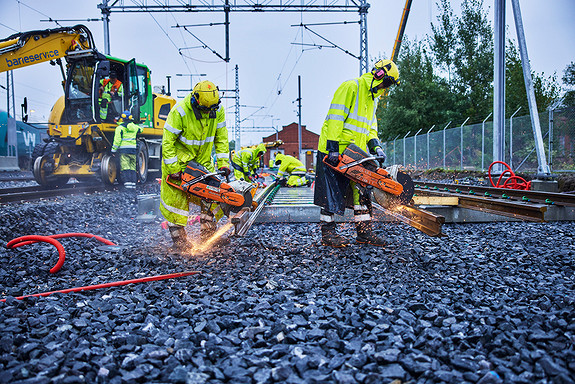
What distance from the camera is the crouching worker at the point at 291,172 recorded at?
11867mm

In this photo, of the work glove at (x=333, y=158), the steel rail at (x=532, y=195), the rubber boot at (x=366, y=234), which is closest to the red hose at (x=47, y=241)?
the work glove at (x=333, y=158)

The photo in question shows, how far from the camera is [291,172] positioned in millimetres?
12016

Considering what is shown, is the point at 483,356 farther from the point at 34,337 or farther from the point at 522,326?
the point at 34,337

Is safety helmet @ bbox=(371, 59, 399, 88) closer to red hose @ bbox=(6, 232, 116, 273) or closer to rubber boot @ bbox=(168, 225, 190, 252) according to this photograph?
rubber boot @ bbox=(168, 225, 190, 252)

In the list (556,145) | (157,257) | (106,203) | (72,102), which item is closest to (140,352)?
(157,257)

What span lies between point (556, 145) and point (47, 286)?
14.5 m

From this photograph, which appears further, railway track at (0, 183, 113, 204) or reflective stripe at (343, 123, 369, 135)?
railway track at (0, 183, 113, 204)

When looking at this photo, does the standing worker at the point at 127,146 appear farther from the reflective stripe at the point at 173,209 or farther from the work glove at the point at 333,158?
the work glove at the point at 333,158

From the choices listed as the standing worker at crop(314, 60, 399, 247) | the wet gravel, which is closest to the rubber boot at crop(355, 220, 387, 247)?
the standing worker at crop(314, 60, 399, 247)

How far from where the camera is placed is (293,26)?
16562mm

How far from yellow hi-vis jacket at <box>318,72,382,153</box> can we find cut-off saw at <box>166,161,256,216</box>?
111 cm

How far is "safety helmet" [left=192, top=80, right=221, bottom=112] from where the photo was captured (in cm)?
423

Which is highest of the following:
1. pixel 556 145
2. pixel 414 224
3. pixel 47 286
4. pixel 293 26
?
pixel 293 26

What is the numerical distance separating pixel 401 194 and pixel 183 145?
2.58 m
